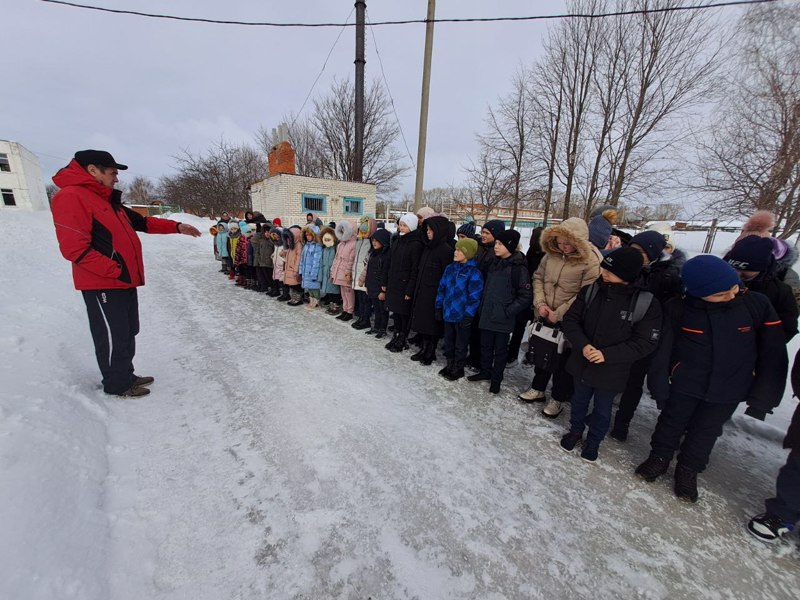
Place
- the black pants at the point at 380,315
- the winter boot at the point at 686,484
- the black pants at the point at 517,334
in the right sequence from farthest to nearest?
the black pants at the point at 380,315
the black pants at the point at 517,334
the winter boot at the point at 686,484

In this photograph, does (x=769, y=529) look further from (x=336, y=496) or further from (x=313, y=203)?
(x=313, y=203)

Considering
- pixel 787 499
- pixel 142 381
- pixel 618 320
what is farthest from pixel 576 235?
pixel 142 381

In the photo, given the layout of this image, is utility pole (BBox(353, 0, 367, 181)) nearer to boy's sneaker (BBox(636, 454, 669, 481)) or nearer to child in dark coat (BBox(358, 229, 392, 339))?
child in dark coat (BBox(358, 229, 392, 339))

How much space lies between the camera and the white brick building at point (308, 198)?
49.3ft

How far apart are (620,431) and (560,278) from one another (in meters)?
1.50

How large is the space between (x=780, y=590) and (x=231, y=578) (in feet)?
9.65

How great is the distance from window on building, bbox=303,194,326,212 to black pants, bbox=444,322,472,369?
1331 centimetres

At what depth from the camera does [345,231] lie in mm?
5895

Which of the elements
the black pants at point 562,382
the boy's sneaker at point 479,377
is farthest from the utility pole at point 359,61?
the black pants at point 562,382

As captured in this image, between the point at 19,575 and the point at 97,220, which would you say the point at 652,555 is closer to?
the point at 19,575

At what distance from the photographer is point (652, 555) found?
6.48 feet

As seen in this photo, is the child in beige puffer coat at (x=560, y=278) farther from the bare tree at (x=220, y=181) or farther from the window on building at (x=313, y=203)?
the bare tree at (x=220, y=181)

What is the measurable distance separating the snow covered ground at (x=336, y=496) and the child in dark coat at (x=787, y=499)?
0.30 feet

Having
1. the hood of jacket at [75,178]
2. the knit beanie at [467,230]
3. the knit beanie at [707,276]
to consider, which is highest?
the hood of jacket at [75,178]
